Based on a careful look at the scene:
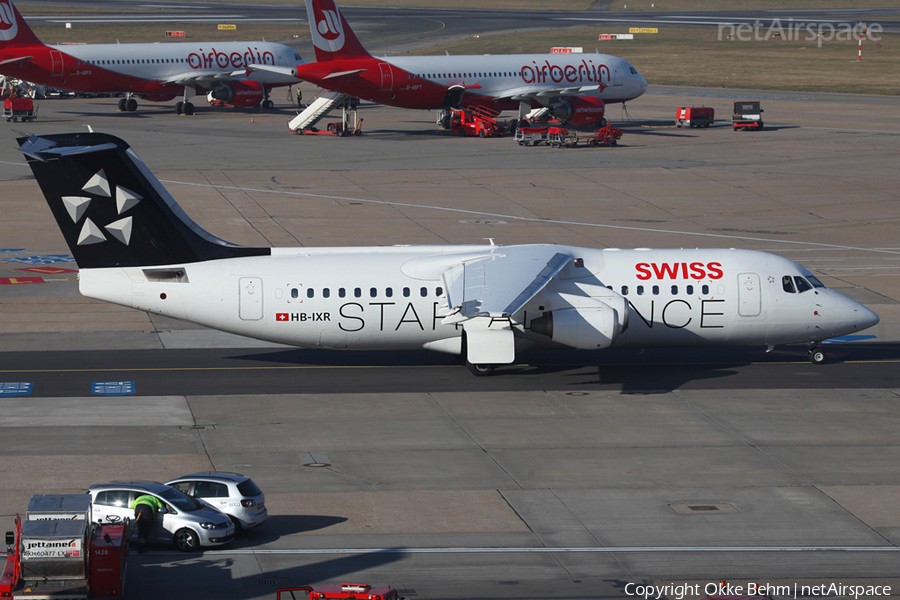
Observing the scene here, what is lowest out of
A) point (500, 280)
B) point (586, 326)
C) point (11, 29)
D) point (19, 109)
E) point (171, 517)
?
point (171, 517)

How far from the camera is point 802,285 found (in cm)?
3306

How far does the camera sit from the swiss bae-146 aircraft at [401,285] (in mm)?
29766

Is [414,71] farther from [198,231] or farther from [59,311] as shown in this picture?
[198,231]

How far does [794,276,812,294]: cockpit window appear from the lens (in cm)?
3297

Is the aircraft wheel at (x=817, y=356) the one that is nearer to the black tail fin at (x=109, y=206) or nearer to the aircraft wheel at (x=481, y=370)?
the aircraft wheel at (x=481, y=370)

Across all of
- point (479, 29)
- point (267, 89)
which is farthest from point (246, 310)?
point (479, 29)

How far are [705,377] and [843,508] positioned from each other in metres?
10.3

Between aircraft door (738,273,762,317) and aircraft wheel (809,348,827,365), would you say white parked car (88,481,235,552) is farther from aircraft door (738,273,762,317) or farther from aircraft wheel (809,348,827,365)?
aircraft wheel (809,348,827,365)

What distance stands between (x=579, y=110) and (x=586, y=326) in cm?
5409

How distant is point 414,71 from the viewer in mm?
80125

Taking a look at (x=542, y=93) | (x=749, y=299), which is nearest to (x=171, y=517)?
(x=749, y=299)

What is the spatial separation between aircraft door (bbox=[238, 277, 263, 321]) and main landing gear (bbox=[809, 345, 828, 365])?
17324mm

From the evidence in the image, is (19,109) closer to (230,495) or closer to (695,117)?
(695,117)

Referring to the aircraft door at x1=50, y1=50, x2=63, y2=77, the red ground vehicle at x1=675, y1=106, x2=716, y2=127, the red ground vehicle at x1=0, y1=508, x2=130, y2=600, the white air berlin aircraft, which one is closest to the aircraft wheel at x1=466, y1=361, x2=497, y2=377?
the red ground vehicle at x1=0, y1=508, x2=130, y2=600
